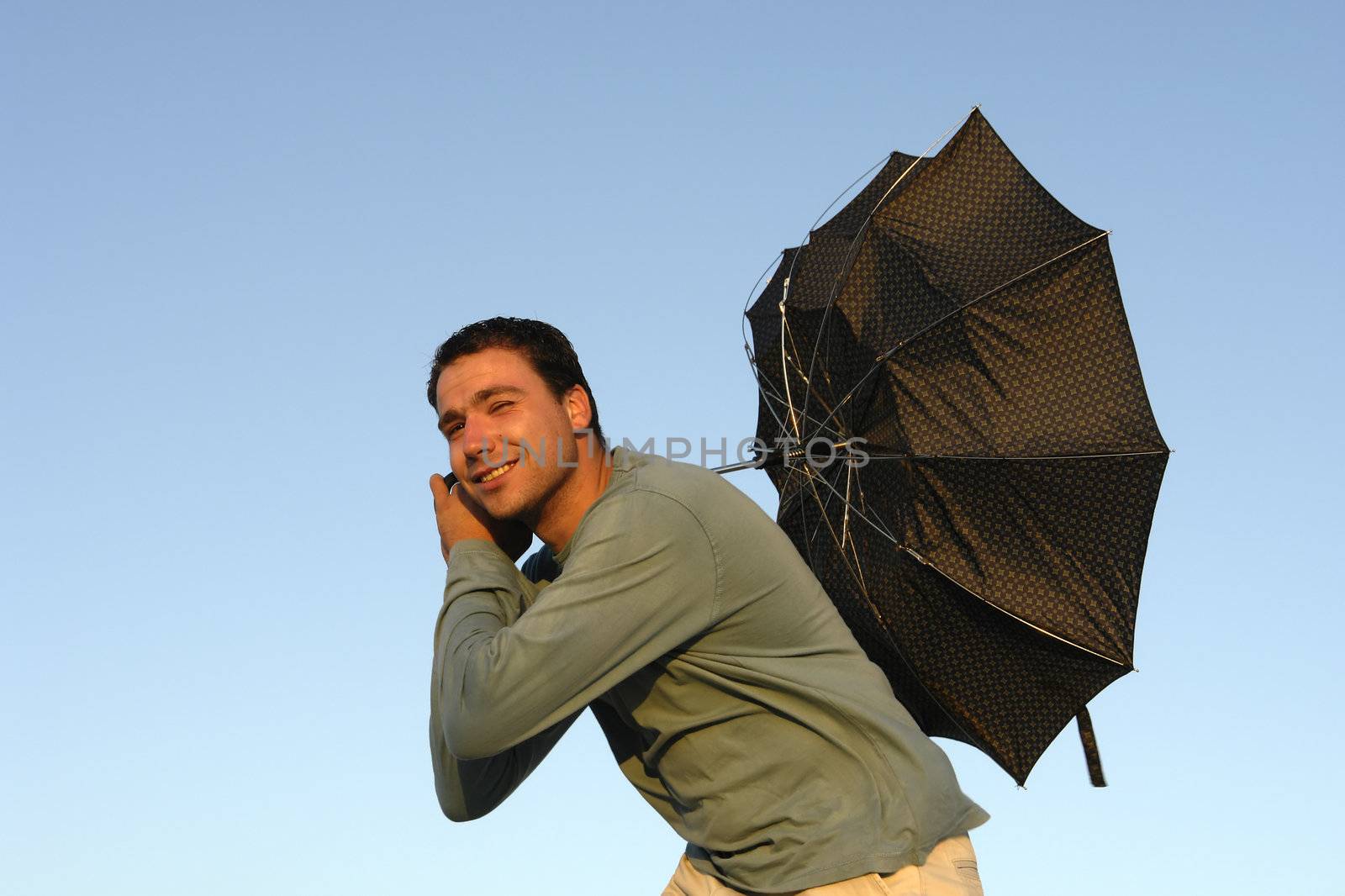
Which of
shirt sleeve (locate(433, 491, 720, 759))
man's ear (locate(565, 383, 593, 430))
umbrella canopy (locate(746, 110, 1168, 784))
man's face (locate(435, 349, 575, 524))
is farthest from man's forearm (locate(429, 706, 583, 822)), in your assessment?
umbrella canopy (locate(746, 110, 1168, 784))

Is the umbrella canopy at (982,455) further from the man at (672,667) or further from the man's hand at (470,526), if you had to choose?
the man's hand at (470,526)

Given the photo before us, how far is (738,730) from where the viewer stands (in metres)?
3.80

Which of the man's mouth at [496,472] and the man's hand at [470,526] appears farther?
the man's hand at [470,526]

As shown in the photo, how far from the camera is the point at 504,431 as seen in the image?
13.3 ft

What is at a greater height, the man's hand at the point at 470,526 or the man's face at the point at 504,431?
the man's face at the point at 504,431

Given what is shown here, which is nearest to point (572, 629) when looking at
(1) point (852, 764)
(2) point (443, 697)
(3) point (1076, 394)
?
(2) point (443, 697)

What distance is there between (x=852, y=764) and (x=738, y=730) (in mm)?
333

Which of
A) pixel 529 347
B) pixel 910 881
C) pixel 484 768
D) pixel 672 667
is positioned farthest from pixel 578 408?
pixel 910 881

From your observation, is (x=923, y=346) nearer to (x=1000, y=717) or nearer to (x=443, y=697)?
(x=1000, y=717)

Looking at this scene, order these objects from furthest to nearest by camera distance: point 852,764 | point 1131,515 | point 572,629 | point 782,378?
point 782,378 → point 1131,515 → point 852,764 → point 572,629

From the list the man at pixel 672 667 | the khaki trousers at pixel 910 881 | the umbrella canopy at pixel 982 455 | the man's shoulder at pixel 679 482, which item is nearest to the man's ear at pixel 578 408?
the man at pixel 672 667

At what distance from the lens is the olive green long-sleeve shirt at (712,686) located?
352 centimetres

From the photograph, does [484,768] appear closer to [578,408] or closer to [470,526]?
[470,526]

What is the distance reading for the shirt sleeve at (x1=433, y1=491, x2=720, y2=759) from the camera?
346 centimetres
